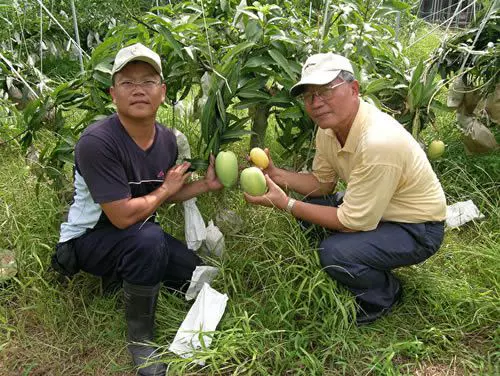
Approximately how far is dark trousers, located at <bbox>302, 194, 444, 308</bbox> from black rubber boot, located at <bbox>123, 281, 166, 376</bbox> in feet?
2.16

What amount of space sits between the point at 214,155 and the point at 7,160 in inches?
67.3

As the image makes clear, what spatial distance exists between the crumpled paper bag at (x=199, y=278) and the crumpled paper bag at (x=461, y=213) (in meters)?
1.19

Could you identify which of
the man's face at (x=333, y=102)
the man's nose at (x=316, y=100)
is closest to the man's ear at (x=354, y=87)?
the man's face at (x=333, y=102)

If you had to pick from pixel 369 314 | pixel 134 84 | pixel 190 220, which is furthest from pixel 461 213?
pixel 134 84

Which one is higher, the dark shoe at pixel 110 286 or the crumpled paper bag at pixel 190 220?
the crumpled paper bag at pixel 190 220

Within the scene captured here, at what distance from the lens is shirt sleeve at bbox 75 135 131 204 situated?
156 centimetres

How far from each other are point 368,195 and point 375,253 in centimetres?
24

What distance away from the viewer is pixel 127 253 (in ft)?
5.41

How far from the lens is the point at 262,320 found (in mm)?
1772

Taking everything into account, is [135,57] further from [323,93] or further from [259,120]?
[259,120]

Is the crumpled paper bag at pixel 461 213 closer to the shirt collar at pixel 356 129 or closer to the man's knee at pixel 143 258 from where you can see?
the shirt collar at pixel 356 129

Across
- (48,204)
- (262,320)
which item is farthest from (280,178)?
(48,204)

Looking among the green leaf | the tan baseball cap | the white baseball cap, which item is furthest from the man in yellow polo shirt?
the tan baseball cap

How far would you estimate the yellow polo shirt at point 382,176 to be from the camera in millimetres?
1551
